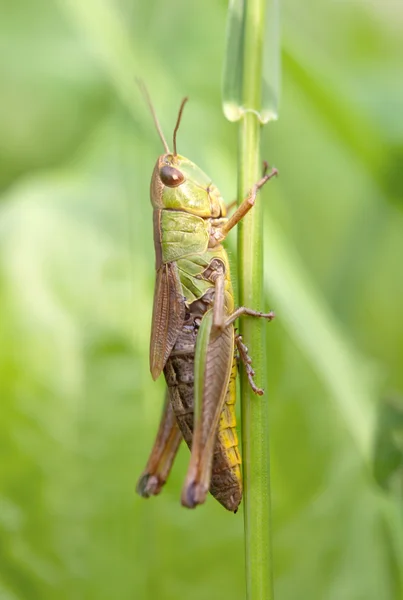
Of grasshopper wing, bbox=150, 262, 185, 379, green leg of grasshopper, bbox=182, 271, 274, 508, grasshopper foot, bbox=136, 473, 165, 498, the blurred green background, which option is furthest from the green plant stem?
the blurred green background

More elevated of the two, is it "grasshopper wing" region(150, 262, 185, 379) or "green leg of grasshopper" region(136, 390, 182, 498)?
"grasshopper wing" region(150, 262, 185, 379)

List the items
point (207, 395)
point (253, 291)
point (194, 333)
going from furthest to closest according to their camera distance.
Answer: point (194, 333)
point (207, 395)
point (253, 291)

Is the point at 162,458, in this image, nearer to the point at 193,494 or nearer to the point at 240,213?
the point at 193,494

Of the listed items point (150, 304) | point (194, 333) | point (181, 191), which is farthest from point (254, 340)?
point (150, 304)

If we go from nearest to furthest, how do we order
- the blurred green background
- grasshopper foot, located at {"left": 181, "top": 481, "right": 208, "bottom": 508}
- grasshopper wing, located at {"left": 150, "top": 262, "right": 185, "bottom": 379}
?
1. grasshopper foot, located at {"left": 181, "top": 481, "right": 208, "bottom": 508}
2. grasshopper wing, located at {"left": 150, "top": 262, "right": 185, "bottom": 379}
3. the blurred green background

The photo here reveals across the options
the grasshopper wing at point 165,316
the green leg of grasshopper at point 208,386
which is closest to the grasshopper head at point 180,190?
the grasshopper wing at point 165,316

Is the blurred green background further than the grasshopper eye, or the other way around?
the blurred green background

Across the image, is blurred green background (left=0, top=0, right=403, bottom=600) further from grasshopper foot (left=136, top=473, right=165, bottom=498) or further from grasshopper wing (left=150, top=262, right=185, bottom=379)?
grasshopper wing (left=150, top=262, right=185, bottom=379)
